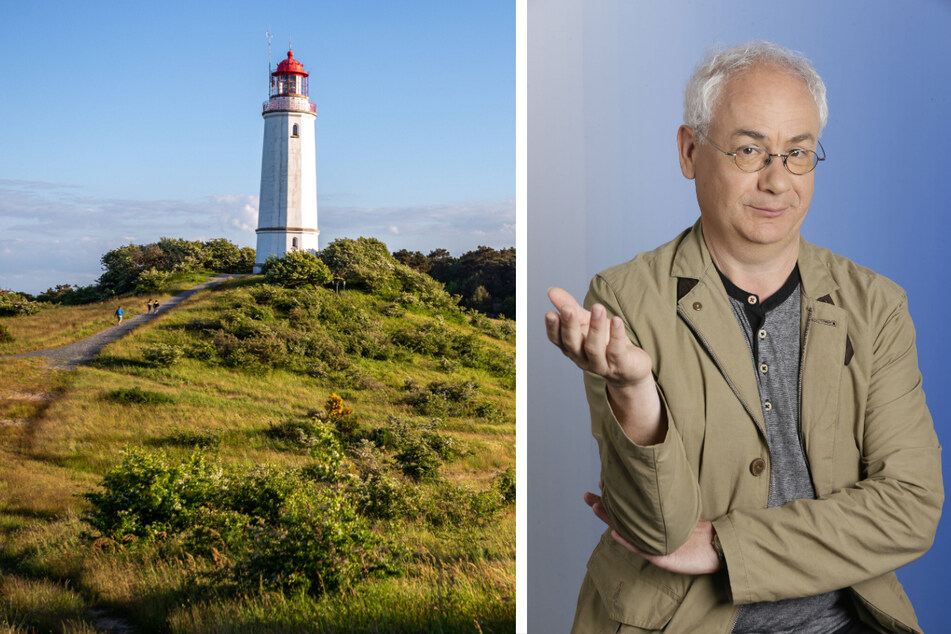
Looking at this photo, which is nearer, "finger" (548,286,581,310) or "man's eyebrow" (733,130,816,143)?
"finger" (548,286,581,310)

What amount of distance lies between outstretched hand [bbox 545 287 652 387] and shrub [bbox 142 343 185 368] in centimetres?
353

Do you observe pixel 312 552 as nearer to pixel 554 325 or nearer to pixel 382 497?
pixel 382 497

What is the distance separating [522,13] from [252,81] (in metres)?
2.25

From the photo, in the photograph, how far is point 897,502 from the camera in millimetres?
1286

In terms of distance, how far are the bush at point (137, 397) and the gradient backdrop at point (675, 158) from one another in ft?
7.80

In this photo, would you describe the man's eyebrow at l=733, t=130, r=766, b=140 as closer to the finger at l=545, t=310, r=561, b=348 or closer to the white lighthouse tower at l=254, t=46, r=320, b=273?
the finger at l=545, t=310, r=561, b=348

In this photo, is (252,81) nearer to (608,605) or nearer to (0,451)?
(0,451)

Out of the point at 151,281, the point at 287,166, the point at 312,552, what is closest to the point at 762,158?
the point at 312,552

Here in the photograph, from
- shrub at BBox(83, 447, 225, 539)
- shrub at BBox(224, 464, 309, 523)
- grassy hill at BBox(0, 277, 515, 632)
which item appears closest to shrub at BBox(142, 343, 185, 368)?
grassy hill at BBox(0, 277, 515, 632)

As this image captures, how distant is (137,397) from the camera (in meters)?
3.94

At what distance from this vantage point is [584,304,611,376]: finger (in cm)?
99

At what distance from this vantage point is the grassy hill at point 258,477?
3.51 meters

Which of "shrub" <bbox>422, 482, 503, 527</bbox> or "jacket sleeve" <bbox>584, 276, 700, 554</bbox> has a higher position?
"jacket sleeve" <bbox>584, 276, 700, 554</bbox>

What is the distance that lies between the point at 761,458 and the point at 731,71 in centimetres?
71
